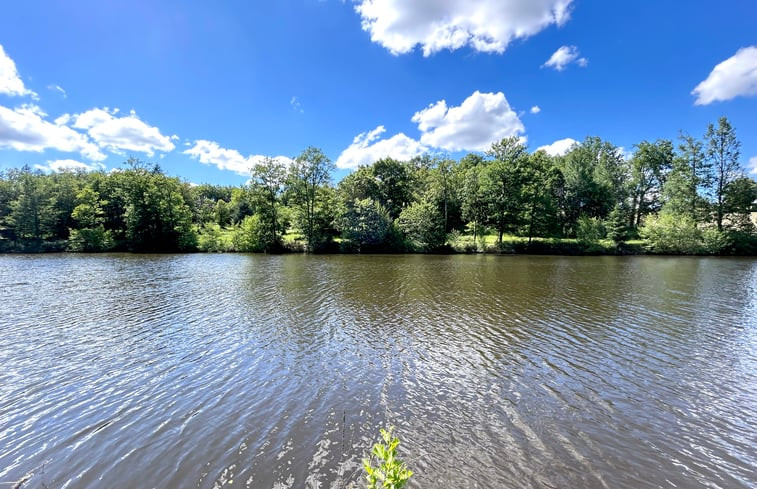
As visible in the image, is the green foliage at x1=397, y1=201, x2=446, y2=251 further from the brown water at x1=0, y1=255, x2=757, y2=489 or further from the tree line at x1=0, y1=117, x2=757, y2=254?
the brown water at x1=0, y1=255, x2=757, y2=489

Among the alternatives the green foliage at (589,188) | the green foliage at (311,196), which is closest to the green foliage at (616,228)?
the green foliage at (589,188)

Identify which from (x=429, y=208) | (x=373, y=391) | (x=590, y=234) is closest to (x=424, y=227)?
(x=429, y=208)

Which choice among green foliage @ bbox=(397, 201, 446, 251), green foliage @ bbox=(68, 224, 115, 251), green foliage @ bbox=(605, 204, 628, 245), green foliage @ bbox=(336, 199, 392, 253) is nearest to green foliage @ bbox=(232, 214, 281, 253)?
green foliage @ bbox=(336, 199, 392, 253)

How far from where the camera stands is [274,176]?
54.4m

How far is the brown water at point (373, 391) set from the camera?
568 cm

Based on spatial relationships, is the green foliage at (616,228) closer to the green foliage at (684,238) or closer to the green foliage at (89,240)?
the green foliage at (684,238)

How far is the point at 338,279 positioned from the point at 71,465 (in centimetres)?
2067

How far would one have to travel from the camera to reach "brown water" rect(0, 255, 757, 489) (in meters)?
5.68

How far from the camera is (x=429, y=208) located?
172 ft

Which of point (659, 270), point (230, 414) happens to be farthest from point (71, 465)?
point (659, 270)

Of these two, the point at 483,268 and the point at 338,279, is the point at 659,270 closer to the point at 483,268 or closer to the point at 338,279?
the point at 483,268

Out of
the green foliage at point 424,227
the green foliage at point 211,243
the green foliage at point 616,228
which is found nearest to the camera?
the green foliage at point 616,228

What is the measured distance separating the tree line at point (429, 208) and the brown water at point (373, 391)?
34.0 meters

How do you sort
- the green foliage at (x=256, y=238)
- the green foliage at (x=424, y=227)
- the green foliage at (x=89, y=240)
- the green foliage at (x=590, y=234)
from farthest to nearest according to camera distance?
the green foliage at (x=256, y=238), the green foliage at (x=89, y=240), the green foliage at (x=424, y=227), the green foliage at (x=590, y=234)
